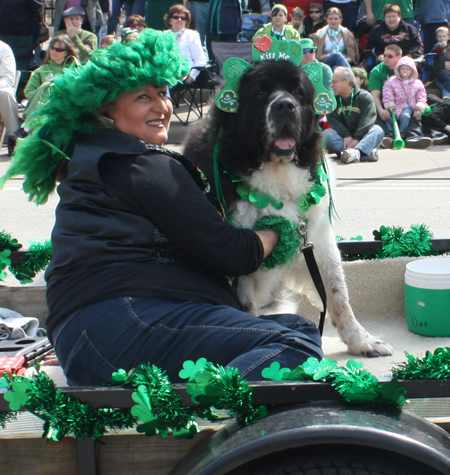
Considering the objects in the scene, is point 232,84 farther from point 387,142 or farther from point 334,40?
point 334,40

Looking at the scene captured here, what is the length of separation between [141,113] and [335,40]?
10.4 metres

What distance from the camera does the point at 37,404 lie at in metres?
1.55

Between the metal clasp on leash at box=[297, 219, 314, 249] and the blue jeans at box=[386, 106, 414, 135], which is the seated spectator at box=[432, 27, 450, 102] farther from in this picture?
the metal clasp on leash at box=[297, 219, 314, 249]

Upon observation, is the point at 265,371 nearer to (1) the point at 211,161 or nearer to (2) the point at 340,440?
(2) the point at 340,440

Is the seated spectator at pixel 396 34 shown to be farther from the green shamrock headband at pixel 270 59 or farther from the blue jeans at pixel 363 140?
the green shamrock headband at pixel 270 59

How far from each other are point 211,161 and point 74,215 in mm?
1167

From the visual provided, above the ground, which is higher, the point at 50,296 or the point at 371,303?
the point at 50,296

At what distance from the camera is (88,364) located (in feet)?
6.21

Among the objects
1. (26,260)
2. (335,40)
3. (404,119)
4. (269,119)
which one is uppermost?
(269,119)

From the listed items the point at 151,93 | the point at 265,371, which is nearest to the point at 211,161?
the point at 151,93

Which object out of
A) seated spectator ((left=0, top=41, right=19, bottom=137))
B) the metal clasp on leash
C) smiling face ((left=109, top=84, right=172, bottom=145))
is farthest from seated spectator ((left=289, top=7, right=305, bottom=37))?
smiling face ((left=109, top=84, right=172, bottom=145))

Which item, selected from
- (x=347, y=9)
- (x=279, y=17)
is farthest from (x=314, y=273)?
(x=347, y=9)

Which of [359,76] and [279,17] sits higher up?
[279,17]

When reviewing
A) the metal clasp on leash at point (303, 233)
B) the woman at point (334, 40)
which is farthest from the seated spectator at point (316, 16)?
the metal clasp on leash at point (303, 233)
